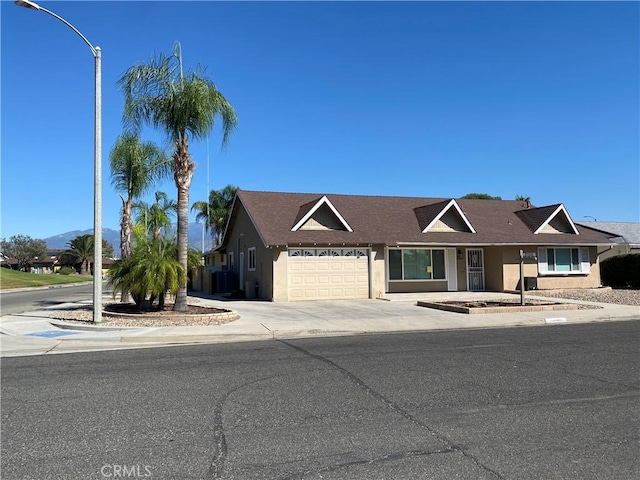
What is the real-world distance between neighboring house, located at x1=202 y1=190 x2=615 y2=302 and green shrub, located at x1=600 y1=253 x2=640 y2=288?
1.60 metres

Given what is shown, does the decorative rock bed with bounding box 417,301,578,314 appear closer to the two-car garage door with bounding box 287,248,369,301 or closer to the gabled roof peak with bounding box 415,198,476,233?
the two-car garage door with bounding box 287,248,369,301

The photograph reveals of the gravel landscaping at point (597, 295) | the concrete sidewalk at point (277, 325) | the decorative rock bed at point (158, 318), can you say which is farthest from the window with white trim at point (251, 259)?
the gravel landscaping at point (597, 295)

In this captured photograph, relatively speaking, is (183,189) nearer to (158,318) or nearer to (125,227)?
(158,318)

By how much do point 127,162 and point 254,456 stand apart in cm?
1841

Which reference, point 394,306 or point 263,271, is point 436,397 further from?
point 263,271

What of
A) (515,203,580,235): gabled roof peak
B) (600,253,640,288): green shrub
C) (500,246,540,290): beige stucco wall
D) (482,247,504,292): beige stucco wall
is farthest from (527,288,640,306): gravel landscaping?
(515,203,580,235): gabled roof peak

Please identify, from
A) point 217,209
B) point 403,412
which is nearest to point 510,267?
point 403,412

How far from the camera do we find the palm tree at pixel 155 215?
63.6 ft

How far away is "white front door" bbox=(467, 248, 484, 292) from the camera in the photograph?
27.2 m

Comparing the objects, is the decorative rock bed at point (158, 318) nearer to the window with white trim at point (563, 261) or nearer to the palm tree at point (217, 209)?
the window with white trim at point (563, 261)

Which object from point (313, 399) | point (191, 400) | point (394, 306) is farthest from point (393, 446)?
point (394, 306)

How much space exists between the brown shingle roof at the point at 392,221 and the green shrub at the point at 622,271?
1751mm

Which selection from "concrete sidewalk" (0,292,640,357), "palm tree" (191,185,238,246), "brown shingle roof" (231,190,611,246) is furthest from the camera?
"palm tree" (191,185,238,246)

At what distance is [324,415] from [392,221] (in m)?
21.7
